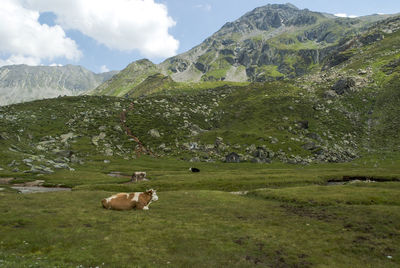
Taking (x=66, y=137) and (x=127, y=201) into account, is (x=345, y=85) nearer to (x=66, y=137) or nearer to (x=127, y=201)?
(x=66, y=137)

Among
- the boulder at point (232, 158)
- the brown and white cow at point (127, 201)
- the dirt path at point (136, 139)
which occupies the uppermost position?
the dirt path at point (136, 139)

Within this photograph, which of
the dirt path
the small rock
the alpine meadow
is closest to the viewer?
the alpine meadow

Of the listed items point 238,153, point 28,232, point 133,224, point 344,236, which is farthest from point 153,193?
point 238,153

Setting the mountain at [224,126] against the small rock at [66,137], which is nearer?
the mountain at [224,126]

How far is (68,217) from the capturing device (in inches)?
973

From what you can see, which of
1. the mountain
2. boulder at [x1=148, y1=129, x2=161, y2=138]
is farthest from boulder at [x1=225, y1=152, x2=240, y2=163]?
boulder at [x1=148, y1=129, x2=161, y2=138]

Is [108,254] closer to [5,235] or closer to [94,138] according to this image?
[5,235]

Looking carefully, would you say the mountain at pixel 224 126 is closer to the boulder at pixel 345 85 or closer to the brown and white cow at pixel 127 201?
the boulder at pixel 345 85

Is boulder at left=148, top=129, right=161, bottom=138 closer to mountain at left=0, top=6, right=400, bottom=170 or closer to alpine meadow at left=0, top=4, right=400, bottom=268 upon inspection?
alpine meadow at left=0, top=4, right=400, bottom=268

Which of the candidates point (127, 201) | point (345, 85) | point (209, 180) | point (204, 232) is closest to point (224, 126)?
point (345, 85)

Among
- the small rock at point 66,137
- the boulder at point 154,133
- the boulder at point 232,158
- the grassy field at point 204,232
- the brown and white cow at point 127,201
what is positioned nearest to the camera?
the grassy field at point 204,232

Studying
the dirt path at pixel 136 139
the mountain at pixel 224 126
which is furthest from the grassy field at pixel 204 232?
the dirt path at pixel 136 139

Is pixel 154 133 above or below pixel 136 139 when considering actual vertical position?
above

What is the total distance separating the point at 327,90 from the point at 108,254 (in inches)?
7649
